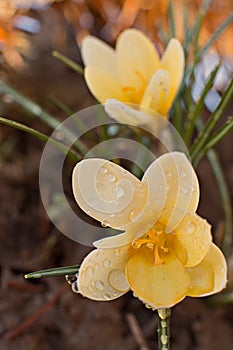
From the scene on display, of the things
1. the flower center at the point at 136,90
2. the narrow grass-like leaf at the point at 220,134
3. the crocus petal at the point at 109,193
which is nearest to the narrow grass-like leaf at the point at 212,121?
the narrow grass-like leaf at the point at 220,134

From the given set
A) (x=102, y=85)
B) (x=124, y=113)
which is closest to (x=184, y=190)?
(x=124, y=113)

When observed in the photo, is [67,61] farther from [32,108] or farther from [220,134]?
[220,134]

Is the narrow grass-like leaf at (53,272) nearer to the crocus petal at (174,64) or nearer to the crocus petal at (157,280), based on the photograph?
the crocus petal at (157,280)

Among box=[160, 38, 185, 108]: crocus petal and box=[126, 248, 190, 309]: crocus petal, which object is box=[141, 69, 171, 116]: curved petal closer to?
box=[160, 38, 185, 108]: crocus petal

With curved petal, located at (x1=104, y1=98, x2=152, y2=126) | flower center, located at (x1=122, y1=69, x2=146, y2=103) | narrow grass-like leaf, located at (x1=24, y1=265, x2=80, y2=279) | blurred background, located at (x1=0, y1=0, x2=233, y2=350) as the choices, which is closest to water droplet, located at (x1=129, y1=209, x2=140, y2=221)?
narrow grass-like leaf, located at (x1=24, y1=265, x2=80, y2=279)

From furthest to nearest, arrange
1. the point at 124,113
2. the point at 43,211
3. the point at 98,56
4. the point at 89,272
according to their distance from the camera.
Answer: the point at 43,211
the point at 98,56
the point at 124,113
the point at 89,272
